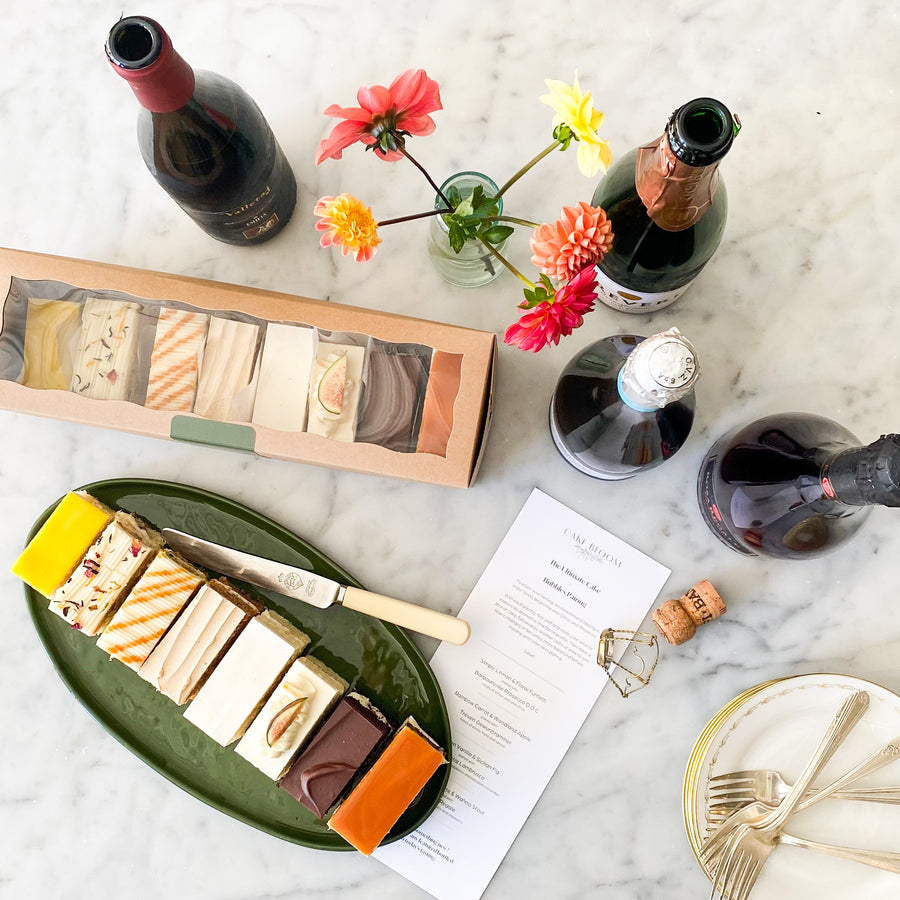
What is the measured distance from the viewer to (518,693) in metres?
0.78

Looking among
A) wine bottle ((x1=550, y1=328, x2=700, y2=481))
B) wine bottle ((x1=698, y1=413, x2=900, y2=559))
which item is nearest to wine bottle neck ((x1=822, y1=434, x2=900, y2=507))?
wine bottle ((x1=698, y1=413, x2=900, y2=559))

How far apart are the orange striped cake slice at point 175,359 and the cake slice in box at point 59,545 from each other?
142mm

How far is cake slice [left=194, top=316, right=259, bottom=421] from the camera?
0.71 m

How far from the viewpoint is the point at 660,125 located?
2.61 feet

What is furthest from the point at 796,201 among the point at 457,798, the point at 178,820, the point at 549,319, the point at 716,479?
the point at 178,820

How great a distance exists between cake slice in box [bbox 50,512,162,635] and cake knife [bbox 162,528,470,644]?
0.04 metres

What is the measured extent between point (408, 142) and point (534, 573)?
46 centimetres

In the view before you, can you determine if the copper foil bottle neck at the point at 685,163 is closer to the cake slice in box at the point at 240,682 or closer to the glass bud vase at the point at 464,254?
the glass bud vase at the point at 464,254

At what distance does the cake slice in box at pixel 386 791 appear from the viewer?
0.72 meters

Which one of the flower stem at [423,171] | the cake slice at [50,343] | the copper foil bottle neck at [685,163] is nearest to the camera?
the copper foil bottle neck at [685,163]

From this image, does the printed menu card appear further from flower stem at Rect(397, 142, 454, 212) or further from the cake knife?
flower stem at Rect(397, 142, 454, 212)

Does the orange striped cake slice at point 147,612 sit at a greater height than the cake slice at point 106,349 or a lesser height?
lesser

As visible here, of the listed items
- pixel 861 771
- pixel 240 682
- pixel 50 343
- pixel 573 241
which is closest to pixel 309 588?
pixel 240 682

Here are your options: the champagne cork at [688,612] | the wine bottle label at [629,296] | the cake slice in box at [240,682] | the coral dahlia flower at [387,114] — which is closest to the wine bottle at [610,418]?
the wine bottle label at [629,296]
